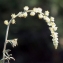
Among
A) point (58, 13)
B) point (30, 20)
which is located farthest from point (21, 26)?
point (58, 13)

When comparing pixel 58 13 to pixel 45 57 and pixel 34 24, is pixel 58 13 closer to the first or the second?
pixel 34 24

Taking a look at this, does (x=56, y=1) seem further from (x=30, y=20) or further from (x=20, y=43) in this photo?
(x=20, y=43)

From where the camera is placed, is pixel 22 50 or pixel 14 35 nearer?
pixel 14 35

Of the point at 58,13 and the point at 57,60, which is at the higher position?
the point at 58,13

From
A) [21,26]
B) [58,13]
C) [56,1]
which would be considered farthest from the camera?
[21,26]

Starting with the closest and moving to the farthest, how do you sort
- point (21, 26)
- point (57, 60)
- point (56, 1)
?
point (56, 1)
point (21, 26)
point (57, 60)

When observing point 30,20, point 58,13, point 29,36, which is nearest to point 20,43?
point 29,36
